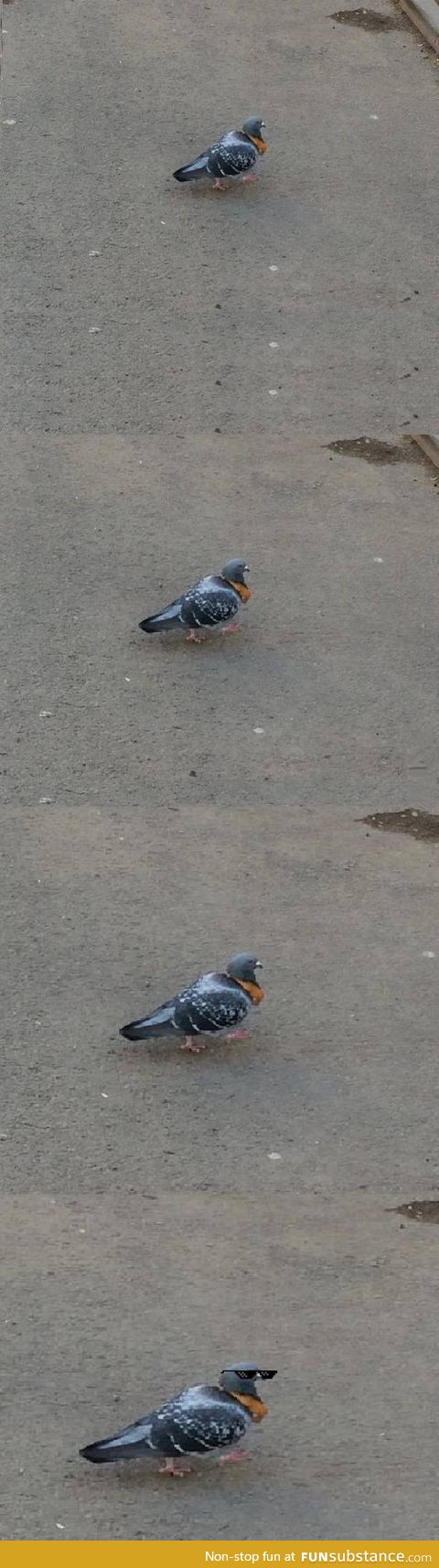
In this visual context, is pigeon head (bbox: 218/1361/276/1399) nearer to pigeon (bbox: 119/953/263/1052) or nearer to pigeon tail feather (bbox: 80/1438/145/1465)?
pigeon tail feather (bbox: 80/1438/145/1465)

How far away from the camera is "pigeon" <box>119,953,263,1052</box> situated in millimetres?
11438

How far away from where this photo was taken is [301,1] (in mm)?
20359

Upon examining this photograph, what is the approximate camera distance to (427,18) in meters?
19.9

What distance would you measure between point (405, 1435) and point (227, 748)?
451 cm

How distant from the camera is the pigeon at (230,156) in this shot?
1744 centimetres

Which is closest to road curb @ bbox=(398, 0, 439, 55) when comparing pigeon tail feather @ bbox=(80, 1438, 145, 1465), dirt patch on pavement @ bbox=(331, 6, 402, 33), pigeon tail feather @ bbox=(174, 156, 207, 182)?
dirt patch on pavement @ bbox=(331, 6, 402, 33)

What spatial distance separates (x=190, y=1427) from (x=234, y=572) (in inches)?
227

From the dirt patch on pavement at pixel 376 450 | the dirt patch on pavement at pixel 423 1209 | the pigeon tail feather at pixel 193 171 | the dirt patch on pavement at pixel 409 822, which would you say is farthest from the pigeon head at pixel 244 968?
the pigeon tail feather at pixel 193 171

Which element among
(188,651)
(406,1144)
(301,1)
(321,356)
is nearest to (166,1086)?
(406,1144)

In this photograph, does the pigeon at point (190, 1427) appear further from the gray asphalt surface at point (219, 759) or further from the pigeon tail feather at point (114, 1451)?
the gray asphalt surface at point (219, 759)

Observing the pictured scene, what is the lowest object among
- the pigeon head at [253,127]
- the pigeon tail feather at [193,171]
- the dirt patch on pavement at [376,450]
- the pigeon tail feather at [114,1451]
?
the pigeon tail feather at [114,1451]

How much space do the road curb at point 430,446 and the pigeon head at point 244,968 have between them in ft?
16.8

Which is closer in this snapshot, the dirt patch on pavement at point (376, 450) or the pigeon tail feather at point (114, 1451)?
the pigeon tail feather at point (114, 1451)

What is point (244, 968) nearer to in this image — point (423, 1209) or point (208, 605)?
point (423, 1209)
